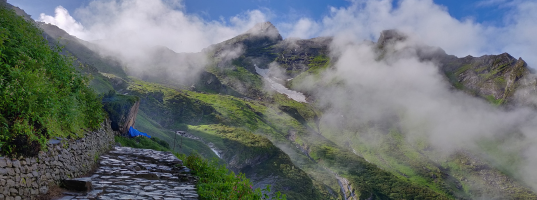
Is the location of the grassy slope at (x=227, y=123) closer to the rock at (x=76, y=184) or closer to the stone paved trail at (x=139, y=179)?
the stone paved trail at (x=139, y=179)

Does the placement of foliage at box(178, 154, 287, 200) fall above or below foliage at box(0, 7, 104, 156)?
below

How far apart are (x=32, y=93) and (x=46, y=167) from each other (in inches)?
86.7

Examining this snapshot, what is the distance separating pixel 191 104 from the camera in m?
108

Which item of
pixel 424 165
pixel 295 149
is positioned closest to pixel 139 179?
pixel 295 149

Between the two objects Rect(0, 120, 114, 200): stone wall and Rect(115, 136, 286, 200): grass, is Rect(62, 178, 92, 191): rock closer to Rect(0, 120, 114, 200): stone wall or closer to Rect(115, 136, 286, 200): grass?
Rect(0, 120, 114, 200): stone wall

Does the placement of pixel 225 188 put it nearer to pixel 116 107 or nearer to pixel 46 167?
pixel 46 167

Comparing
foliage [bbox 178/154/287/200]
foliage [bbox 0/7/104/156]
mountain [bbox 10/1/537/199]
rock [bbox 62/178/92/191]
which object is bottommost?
rock [bbox 62/178/92/191]

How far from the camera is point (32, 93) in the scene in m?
8.94

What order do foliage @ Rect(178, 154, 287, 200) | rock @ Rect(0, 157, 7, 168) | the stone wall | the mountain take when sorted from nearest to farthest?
rock @ Rect(0, 157, 7, 168) → the stone wall → foliage @ Rect(178, 154, 287, 200) → the mountain

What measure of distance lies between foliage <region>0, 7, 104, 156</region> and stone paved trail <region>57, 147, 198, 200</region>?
82.1 inches

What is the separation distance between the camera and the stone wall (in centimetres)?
709

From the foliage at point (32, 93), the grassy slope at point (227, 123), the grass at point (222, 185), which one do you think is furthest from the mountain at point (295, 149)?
the grass at point (222, 185)

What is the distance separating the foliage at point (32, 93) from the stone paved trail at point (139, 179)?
2084 millimetres

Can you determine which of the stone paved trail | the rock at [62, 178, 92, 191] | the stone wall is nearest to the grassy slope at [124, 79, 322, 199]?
the stone paved trail
